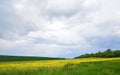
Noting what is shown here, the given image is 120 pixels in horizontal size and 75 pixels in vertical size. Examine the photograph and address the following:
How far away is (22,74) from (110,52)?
53.4 metres

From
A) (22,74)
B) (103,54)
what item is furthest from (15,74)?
(103,54)

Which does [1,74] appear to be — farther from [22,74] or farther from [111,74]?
[111,74]

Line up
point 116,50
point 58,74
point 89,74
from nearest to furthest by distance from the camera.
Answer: point 58,74 → point 89,74 → point 116,50

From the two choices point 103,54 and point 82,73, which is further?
point 103,54

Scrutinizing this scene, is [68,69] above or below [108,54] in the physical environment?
below

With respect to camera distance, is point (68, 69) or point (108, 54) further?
point (108, 54)

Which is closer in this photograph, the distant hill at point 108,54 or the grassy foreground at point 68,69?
the grassy foreground at point 68,69

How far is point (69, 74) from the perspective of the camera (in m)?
27.2

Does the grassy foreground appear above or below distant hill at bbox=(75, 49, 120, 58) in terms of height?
below

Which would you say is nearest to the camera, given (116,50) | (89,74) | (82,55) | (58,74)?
(58,74)

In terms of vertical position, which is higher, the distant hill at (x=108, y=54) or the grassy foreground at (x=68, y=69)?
the distant hill at (x=108, y=54)

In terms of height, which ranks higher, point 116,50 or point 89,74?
point 116,50

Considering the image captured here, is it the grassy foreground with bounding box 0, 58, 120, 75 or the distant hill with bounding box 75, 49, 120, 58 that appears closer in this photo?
the grassy foreground with bounding box 0, 58, 120, 75

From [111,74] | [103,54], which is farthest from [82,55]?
[111,74]
